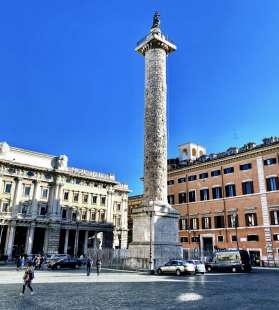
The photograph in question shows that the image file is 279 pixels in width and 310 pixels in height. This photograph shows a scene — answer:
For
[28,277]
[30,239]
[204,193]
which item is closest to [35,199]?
[30,239]

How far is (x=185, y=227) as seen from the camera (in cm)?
4750

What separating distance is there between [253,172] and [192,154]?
55.2 feet

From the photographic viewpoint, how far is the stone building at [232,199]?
38.0 meters

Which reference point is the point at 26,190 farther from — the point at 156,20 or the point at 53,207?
the point at 156,20

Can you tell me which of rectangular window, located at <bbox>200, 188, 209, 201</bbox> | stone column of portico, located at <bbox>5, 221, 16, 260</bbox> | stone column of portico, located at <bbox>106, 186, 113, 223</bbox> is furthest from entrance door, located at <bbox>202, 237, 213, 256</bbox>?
stone column of portico, located at <bbox>5, 221, 16, 260</bbox>

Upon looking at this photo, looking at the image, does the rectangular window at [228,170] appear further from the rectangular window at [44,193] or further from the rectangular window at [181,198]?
the rectangular window at [44,193]

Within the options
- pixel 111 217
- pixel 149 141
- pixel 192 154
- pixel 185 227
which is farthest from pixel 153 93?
pixel 111 217

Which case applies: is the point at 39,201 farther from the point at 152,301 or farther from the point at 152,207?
the point at 152,301

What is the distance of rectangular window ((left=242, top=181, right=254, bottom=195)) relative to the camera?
40281 millimetres

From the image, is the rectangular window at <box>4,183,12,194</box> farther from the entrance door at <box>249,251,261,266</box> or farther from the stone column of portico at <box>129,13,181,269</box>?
the entrance door at <box>249,251,261,266</box>

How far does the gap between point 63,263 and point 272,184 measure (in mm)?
25199

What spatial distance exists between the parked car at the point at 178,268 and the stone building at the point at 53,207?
3544 cm

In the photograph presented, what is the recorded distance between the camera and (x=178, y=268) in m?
23.5

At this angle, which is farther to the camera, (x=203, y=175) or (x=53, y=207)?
(x=53, y=207)
